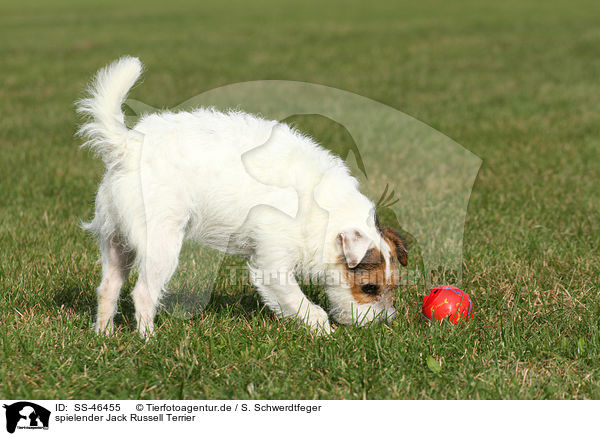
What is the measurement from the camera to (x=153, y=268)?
385 centimetres

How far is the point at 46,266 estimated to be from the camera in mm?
5168

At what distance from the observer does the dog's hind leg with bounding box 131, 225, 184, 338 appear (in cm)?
384

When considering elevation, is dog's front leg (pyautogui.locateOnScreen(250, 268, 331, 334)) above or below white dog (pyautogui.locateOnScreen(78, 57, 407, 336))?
below

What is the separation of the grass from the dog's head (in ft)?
0.41

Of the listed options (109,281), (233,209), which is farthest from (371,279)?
(109,281)

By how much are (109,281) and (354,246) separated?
4.69 feet

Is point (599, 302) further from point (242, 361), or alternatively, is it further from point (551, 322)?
point (242, 361)

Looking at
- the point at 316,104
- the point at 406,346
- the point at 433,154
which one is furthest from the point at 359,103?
the point at 406,346

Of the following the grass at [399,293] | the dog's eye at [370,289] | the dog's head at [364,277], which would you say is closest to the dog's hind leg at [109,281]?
the grass at [399,293]

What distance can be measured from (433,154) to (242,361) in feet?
17.4
